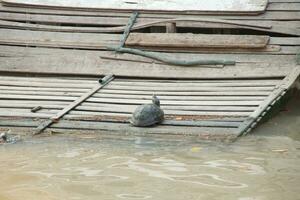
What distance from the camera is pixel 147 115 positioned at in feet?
21.6

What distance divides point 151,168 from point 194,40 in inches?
140

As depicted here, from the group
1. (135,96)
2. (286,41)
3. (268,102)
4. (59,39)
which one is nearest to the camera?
(268,102)

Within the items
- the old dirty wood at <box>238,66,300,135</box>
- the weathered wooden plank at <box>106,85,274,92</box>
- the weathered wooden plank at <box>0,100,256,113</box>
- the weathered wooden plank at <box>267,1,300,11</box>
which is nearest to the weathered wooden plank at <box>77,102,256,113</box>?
the weathered wooden plank at <box>0,100,256,113</box>

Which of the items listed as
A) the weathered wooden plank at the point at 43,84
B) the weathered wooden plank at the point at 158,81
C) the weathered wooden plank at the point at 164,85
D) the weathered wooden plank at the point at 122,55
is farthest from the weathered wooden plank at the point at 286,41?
the weathered wooden plank at the point at 43,84

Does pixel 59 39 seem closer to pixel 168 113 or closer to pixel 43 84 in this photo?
pixel 43 84

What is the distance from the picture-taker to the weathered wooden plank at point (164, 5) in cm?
889

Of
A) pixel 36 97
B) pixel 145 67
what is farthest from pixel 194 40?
pixel 36 97

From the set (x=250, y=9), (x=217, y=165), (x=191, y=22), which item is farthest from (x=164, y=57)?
(x=217, y=165)

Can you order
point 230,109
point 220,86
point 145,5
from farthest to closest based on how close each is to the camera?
point 145,5, point 220,86, point 230,109

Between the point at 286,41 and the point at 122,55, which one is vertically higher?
the point at 286,41

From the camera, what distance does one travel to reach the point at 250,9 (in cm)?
880

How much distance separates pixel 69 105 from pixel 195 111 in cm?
160

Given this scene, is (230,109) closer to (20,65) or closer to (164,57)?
(164,57)

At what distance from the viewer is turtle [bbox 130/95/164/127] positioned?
6.58 metres
